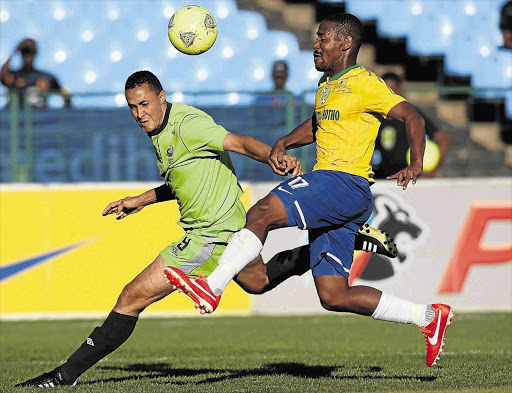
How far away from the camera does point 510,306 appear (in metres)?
11.6

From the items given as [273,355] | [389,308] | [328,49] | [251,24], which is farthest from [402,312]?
[251,24]

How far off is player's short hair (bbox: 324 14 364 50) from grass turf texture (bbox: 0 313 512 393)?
2.21 m

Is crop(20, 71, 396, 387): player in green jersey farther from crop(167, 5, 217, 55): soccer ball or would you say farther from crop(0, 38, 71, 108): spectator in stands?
crop(0, 38, 71, 108): spectator in stands

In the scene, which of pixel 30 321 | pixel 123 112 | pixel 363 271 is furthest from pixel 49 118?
pixel 363 271

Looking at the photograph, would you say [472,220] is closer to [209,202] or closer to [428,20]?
[428,20]

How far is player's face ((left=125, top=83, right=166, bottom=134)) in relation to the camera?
6129 millimetres

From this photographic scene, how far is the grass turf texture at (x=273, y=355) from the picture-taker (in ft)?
20.2

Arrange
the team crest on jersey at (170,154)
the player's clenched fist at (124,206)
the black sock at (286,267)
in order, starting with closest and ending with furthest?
the team crest on jersey at (170,154), the black sock at (286,267), the player's clenched fist at (124,206)

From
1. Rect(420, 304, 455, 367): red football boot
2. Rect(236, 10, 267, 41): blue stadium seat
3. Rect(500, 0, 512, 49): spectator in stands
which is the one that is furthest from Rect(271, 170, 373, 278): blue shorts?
Rect(236, 10, 267, 41): blue stadium seat

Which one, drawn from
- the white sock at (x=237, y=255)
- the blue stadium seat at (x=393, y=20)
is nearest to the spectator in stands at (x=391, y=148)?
the blue stadium seat at (x=393, y=20)

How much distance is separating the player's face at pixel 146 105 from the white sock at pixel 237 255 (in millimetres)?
1166

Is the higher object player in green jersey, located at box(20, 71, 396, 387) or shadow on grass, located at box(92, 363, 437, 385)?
player in green jersey, located at box(20, 71, 396, 387)

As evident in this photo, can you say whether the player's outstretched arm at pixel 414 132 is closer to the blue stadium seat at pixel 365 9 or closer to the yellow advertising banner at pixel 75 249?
the yellow advertising banner at pixel 75 249

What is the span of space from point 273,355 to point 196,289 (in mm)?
3288
